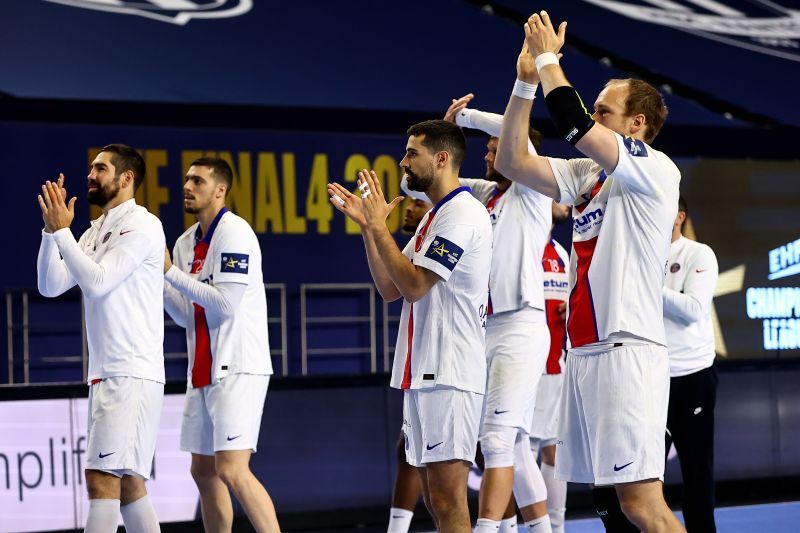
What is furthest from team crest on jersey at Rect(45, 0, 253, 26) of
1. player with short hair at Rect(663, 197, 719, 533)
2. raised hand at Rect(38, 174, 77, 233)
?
player with short hair at Rect(663, 197, 719, 533)

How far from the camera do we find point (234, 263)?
5.82 metres

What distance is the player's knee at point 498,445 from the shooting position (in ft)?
18.1

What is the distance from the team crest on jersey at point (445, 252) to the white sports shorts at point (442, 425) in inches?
20.5

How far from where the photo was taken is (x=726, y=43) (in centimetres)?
1467

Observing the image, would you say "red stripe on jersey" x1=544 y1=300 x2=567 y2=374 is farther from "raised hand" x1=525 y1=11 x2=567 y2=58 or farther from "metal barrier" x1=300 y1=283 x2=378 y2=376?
"metal barrier" x1=300 y1=283 x2=378 y2=376

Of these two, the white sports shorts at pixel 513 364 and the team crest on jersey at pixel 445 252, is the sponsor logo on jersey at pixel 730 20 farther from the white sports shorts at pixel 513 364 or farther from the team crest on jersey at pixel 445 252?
the team crest on jersey at pixel 445 252

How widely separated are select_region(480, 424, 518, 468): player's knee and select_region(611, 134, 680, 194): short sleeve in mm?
1789

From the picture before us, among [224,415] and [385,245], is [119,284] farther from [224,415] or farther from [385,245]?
[385,245]

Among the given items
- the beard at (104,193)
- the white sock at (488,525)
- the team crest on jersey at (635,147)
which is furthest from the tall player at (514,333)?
the beard at (104,193)

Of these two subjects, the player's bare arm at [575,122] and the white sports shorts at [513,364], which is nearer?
the player's bare arm at [575,122]

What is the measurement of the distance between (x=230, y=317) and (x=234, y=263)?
28 cm

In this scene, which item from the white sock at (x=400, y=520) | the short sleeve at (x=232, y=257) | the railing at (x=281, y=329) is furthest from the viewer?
the railing at (x=281, y=329)

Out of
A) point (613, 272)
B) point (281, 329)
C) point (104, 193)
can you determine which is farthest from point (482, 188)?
point (281, 329)

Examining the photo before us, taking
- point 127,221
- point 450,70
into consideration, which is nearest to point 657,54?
point 450,70
